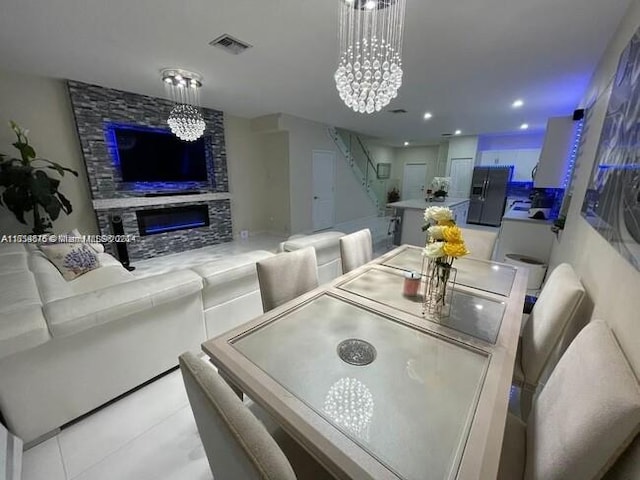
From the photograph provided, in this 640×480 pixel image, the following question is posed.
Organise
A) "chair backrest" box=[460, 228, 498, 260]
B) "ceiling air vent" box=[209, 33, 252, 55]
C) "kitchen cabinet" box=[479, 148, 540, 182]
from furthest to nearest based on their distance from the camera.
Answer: "kitchen cabinet" box=[479, 148, 540, 182] → "chair backrest" box=[460, 228, 498, 260] → "ceiling air vent" box=[209, 33, 252, 55]

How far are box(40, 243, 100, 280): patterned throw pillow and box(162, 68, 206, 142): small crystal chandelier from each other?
6.30 feet

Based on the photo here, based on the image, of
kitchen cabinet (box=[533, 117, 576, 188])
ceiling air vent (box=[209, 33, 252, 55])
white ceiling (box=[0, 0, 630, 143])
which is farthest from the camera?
kitchen cabinet (box=[533, 117, 576, 188])

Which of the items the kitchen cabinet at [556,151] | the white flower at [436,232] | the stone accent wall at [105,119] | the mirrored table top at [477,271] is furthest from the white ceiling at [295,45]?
the mirrored table top at [477,271]

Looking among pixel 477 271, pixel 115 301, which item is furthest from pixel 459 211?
pixel 115 301

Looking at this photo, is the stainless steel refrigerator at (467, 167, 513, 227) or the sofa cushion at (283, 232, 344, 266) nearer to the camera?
the sofa cushion at (283, 232, 344, 266)

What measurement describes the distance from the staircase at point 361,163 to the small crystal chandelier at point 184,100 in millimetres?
3392

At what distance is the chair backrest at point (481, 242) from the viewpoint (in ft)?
7.76

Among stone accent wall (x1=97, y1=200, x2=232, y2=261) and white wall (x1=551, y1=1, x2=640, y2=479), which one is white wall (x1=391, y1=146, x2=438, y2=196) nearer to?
stone accent wall (x1=97, y1=200, x2=232, y2=261)

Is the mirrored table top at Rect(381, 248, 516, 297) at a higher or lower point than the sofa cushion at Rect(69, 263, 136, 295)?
higher

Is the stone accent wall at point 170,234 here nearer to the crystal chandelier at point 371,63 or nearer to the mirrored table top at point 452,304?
the crystal chandelier at point 371,63

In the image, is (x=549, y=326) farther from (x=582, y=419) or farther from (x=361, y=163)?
(x=361, y=163)

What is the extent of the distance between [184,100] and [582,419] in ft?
17.2

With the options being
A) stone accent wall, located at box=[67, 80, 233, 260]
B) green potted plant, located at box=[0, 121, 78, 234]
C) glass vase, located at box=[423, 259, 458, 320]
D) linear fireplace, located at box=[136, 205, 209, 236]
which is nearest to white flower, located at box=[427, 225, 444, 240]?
glass vase, located at box=[423, 259, 458, 320]

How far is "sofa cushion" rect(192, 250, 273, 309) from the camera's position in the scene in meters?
1.90
